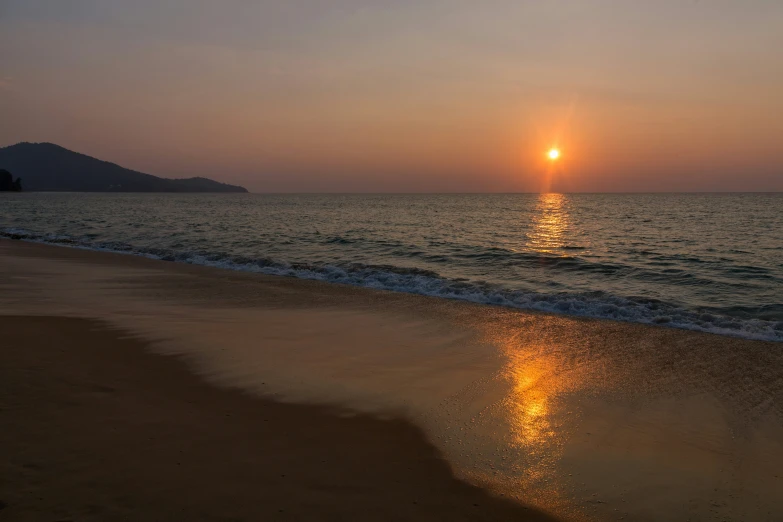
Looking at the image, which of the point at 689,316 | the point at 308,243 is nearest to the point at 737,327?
the point at 689,316

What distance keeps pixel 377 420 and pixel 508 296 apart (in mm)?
9457

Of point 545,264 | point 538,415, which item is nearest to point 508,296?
point 545,264

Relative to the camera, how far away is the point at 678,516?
4281mm

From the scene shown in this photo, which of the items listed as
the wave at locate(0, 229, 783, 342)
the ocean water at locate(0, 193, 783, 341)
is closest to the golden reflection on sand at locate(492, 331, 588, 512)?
the wave at locate(0, 229, 783, 342)

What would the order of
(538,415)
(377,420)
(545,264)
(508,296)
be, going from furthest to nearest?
(545,264), (508,296), (538,415), (377,420)

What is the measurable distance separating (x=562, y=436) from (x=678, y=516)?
150 centimetres

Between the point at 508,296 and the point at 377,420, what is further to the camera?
the point at 508,296

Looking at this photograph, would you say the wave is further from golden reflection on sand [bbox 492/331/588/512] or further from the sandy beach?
golden reflection on sand [bbox 492/331/588/512]

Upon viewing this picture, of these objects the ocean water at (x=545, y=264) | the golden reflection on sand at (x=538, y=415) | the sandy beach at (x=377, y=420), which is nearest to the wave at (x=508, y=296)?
the ocean water at (x=545, y=264)

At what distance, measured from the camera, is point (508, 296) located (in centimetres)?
1471

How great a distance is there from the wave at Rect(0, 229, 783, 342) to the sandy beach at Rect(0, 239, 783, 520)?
4.11 feet

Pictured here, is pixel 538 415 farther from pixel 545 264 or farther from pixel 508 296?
pixel 545 264

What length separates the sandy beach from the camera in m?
4.32

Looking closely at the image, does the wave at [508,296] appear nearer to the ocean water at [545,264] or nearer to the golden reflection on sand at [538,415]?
the ocean water at [545,264]
